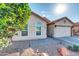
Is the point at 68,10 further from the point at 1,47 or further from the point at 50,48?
the point at 1,47

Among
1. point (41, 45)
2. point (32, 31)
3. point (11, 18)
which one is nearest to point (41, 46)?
point (41, 45)

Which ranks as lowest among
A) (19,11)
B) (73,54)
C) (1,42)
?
(73,54)

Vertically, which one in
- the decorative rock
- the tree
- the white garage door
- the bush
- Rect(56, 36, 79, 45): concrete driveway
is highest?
the tree

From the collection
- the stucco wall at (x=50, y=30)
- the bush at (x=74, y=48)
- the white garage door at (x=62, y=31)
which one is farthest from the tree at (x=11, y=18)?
the bush at (x=74, y=48)

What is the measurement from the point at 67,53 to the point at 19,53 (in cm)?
89

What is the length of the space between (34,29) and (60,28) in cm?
51

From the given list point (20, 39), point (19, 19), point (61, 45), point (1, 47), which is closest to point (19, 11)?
point (19, 19)

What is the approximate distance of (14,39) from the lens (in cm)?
343

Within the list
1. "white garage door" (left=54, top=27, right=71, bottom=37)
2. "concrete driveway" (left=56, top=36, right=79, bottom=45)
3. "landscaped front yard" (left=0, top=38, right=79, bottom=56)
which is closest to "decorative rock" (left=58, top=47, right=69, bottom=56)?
"landscaped front yard" (left=0, top=38, right=79, bottom=56)

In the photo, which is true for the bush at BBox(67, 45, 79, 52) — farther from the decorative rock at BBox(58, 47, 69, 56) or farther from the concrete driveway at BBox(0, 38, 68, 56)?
the concrete driveway at BBox(0, 38, 68, 56)

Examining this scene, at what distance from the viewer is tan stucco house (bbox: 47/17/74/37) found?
3492 mm

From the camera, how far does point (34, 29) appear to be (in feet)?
11.5

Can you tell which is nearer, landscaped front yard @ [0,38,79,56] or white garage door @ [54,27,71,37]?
landscaped front yard @ [0,38,79,56]

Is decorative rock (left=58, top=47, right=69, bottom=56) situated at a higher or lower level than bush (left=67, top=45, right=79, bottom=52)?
lower
